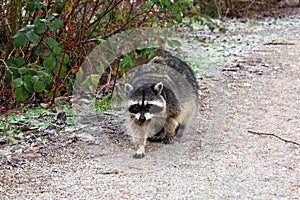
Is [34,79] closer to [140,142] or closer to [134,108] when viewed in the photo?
[134,108]

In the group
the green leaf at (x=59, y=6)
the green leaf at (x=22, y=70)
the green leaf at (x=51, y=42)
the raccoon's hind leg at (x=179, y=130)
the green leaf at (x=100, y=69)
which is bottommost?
the raccoon's hind leg at (x=179, y=130)

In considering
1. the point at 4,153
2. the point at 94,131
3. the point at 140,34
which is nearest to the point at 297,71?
the point at 140,34

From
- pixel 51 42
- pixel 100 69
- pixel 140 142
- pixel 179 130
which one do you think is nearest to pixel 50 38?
pixel 51 42

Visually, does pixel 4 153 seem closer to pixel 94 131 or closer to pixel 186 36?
pixel 94 131

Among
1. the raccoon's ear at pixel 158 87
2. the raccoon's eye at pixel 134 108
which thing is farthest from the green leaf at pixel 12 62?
the raccoon's ear at pixel 158 87

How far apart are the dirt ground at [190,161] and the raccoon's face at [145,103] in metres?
0.30

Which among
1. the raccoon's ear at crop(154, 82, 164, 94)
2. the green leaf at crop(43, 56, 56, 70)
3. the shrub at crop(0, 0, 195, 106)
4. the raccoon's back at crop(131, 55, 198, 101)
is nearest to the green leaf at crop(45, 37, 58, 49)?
the shrub at crop(0, 0, 195, 106)

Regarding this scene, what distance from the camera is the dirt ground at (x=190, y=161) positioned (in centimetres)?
323

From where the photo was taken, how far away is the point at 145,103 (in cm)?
383

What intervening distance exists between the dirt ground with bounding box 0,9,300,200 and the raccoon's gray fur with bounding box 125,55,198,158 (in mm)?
115

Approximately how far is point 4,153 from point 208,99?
7.69 ft

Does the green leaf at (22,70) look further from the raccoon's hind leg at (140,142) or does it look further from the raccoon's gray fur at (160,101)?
the raccoon's hind leg at (140,142)

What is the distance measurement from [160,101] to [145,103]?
0.58 feet

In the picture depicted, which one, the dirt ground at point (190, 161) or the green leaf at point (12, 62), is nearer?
the dirt ground at point (190, 161)
